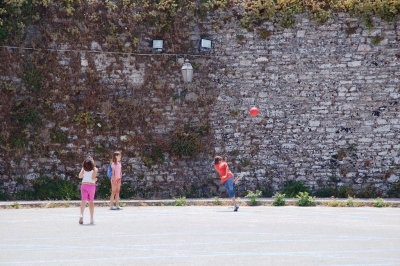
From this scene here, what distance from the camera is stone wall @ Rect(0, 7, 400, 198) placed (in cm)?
2025

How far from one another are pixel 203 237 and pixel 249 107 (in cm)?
942

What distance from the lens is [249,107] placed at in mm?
20641

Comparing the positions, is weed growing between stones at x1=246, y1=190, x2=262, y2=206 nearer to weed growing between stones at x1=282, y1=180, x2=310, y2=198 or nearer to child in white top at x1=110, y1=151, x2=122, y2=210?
weed growing between stones at x1=282, y1=180, x2=310, y2=198

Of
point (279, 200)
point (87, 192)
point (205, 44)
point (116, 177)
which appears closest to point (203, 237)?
point (87, 192)

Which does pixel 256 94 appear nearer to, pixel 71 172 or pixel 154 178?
pixel 154 178

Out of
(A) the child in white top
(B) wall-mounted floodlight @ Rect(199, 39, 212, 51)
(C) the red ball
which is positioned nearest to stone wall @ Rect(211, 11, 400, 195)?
(C) the red ball

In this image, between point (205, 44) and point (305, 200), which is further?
point (205, 44)

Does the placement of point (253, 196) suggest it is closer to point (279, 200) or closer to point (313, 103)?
point (279, 200)

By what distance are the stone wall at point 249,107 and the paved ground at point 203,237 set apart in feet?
11.6

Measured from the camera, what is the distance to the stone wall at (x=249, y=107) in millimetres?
20250

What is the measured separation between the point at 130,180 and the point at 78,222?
6307mm

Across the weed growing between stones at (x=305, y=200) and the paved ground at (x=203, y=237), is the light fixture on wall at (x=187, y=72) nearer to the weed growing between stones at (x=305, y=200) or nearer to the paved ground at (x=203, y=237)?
the weed growing between stones at (x=305, y=200)

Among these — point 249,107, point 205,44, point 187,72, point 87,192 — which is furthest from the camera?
point 249,107

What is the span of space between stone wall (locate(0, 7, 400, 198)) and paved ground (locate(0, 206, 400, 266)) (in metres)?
3.54
